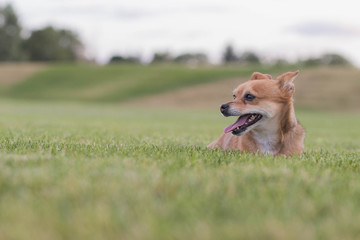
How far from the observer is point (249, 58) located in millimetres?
123000

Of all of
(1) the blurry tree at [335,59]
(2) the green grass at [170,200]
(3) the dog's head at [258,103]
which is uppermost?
(1) the blurry tree at [335,59]

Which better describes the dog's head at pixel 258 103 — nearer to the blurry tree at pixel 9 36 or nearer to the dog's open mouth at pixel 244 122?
the dog's open mouth at pixel 244 122

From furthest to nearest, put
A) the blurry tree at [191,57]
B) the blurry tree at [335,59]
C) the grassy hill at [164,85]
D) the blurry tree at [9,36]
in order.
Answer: the blurry tree at [191,57], the blurry tree at [335,59], the blurry tree at [9,36], the grassy hill at [164,85]

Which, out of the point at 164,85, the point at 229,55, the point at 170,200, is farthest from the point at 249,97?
the point at 229,55

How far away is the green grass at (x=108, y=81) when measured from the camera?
193ft

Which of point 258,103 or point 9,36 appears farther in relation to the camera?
point 9,36

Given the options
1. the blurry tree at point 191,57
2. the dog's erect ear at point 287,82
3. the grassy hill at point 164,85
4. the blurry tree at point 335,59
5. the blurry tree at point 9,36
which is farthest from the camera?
the blurry tree at point 191,57

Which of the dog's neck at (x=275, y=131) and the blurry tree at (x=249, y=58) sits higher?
the blurry tree at (x=249, y=58)

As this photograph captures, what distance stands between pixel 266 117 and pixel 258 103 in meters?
0.23

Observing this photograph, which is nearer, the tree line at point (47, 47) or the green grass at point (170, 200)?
the green grass at point (170, 200)

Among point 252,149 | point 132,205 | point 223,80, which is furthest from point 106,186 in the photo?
point 223,80

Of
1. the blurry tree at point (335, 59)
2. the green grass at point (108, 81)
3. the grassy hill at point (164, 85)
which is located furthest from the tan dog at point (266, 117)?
the blurry tree at point (335, 59)

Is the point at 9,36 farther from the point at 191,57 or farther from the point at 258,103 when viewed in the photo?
the point at 258,103

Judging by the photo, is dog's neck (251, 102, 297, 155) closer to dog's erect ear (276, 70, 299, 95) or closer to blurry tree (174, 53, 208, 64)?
dog's erect ear (276, 70, 299, 95)
